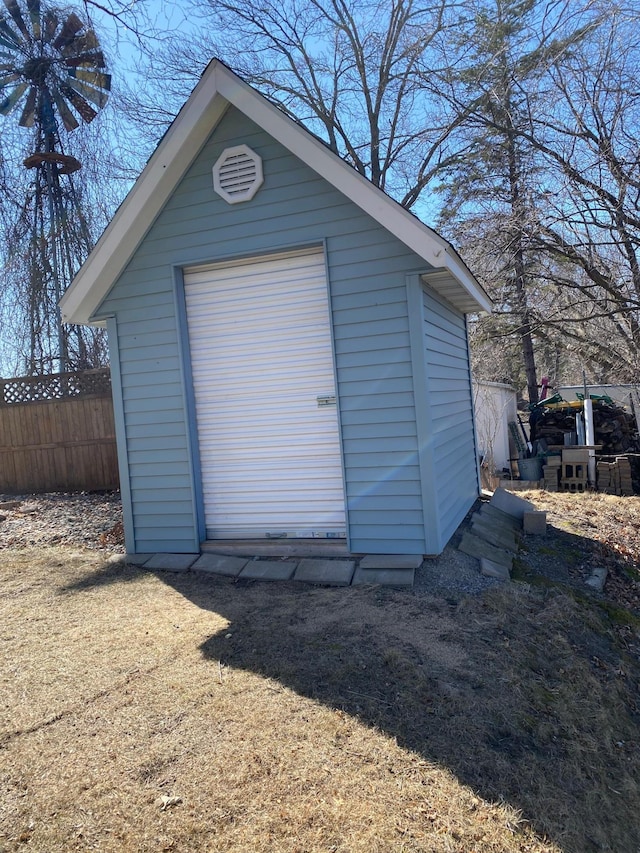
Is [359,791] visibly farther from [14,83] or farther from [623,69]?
[14,83]

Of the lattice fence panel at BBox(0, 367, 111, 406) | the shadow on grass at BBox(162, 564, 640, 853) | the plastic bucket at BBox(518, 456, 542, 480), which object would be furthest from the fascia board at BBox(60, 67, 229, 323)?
the plastic bucket at BBox(518, 456, 542, 480)

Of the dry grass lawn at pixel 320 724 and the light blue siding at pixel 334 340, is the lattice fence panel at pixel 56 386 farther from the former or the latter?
the dry grass lawn at pixel 320 724

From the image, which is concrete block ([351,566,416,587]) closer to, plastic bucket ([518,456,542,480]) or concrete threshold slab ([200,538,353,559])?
concrete threshold slab ([200,538,353,559])

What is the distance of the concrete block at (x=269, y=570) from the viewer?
5094 millimetres

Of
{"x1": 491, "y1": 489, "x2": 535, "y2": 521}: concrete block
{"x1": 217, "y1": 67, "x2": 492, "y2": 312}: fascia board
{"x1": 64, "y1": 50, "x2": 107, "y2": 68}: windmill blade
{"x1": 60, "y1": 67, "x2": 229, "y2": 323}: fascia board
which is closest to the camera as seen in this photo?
{"x1": 217, "y1": 67, "x2": 492, "y2": 312}: fascia board

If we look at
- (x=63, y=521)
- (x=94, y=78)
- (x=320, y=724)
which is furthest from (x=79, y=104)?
(x=320, y=724)

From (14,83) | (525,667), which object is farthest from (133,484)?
(14,83)

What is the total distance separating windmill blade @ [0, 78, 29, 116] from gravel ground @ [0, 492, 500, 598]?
8.51 metres

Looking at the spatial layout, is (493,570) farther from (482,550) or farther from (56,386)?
(56,386)

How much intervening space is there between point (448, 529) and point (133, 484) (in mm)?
3264

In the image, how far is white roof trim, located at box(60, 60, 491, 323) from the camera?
4711 mm

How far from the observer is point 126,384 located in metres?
5.93

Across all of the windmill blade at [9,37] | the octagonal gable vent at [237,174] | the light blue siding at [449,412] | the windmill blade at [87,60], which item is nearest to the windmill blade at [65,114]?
the windmill blade at [87,60]

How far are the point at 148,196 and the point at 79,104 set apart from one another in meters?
9.82
